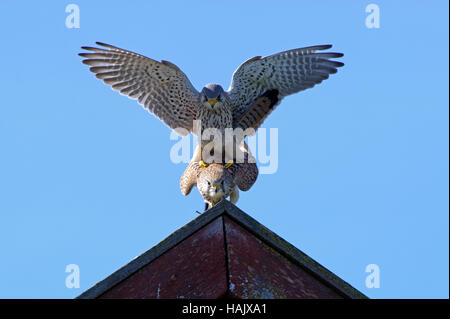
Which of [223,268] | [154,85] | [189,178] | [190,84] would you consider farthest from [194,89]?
[223,268]

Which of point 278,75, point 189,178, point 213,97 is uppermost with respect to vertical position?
point 278,75

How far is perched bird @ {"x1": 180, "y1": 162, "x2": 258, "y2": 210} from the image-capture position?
9547 mm

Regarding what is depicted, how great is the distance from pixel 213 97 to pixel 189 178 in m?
1.05

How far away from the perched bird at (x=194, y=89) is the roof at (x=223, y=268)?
5.61 m

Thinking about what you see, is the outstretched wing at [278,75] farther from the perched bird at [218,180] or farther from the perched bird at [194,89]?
the perched bird at [218,180]

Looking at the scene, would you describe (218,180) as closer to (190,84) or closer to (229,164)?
(229,164)

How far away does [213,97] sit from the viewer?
34.4ft

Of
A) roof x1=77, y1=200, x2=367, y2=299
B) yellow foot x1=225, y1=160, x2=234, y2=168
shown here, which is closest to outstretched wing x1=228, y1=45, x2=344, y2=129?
yellow foot x1=225, y1=160, x2=234, y2=168

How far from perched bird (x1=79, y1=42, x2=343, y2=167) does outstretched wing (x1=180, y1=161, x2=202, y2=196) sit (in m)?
0.65

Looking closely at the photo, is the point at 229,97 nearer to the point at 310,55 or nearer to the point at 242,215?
the point at 310,55

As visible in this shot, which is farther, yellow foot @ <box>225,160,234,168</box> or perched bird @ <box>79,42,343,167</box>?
perched bird @ <box>79,42,343,167</box>

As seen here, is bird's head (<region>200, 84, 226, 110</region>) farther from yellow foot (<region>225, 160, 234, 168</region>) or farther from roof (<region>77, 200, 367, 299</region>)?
roof (<region>77, 200, 367, 299</region>)
